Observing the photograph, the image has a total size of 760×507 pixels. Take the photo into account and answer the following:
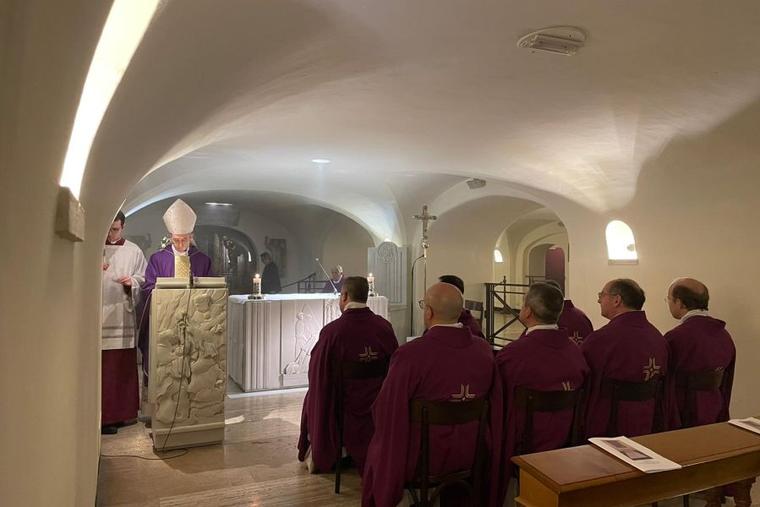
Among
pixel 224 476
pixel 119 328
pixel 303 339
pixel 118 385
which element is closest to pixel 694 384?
pixel 224 476

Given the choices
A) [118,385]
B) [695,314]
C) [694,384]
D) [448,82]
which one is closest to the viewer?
[448,82]

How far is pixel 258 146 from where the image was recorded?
5105 millimetres

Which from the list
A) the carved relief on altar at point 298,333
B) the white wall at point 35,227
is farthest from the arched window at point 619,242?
the white wall at point 35,227

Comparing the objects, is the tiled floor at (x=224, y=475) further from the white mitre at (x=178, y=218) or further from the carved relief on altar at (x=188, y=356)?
the white mitre at (x=178, y=218)

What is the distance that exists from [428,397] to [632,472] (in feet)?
3.12

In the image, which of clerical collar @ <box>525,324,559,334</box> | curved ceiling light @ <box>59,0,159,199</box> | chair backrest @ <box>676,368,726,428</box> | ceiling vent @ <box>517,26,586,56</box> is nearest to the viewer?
curved ceiling light @ <box>59,0,159,199</box>

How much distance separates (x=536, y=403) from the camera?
287cm

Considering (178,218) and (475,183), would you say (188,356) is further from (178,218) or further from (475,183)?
(475,183)

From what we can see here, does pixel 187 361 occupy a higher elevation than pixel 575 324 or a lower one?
lower

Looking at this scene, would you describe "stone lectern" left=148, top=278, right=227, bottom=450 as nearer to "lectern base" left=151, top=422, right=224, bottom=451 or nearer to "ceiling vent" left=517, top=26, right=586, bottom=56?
"lectern base" left=151, top=422, right=224, bottom=451

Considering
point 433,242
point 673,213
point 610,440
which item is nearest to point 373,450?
point 610,440

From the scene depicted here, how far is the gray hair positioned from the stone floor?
1.73 meters

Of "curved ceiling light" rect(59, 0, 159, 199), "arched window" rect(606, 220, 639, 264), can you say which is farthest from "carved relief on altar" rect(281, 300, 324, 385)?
"curved ceiling light" rect(59, 0, 159, 199)

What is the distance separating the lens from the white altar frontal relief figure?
255 inches
